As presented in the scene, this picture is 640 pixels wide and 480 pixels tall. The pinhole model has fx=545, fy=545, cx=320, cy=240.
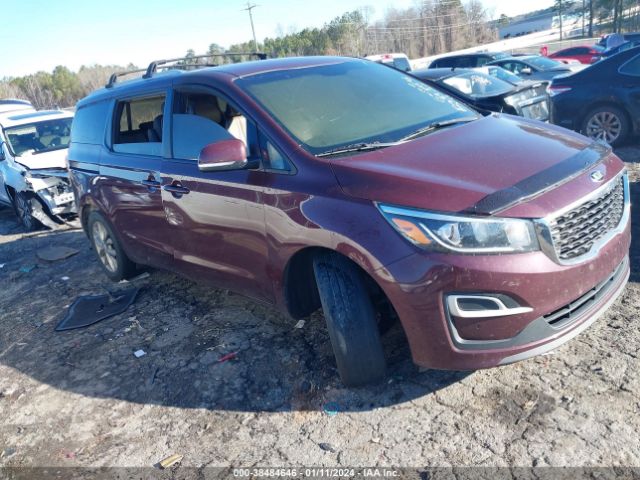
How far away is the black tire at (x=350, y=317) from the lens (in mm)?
2889

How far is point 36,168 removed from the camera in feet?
27.2

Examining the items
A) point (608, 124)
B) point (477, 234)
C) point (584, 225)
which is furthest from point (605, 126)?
point (477, 234)

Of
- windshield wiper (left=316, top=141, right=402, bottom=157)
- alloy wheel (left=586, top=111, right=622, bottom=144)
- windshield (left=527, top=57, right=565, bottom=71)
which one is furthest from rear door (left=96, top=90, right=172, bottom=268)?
windshield (left=527, top=57, right=565, bottom=71)

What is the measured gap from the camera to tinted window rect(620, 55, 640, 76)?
7.58 metres

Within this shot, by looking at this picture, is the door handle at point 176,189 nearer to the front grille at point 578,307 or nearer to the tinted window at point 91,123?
the tinted window at point 91,123

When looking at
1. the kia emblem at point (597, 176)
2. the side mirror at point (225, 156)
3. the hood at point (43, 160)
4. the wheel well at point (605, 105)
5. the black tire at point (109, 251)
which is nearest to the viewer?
the kia emblem at point (597, 176)

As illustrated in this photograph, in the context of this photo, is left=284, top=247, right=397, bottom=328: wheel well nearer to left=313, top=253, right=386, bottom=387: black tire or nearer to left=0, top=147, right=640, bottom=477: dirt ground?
left=313, top=253, right=386, bottom=387: black tire

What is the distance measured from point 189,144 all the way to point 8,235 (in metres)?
6.20

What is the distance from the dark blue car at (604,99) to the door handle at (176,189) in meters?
6.00

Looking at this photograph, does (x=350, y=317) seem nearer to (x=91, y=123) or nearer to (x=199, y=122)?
(x=199, y=122)

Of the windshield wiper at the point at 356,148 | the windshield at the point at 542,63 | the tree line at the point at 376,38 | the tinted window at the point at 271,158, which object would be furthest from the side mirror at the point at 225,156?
the tree line at the point at 376,38

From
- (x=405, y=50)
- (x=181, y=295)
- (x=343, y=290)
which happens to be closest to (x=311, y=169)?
(x=343, y=290)

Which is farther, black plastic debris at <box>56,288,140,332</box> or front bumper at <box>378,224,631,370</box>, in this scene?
black plastic debris at <box>56,288,140,332</box>

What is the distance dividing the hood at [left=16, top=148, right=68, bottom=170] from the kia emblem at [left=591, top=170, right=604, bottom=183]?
7.61 meters
